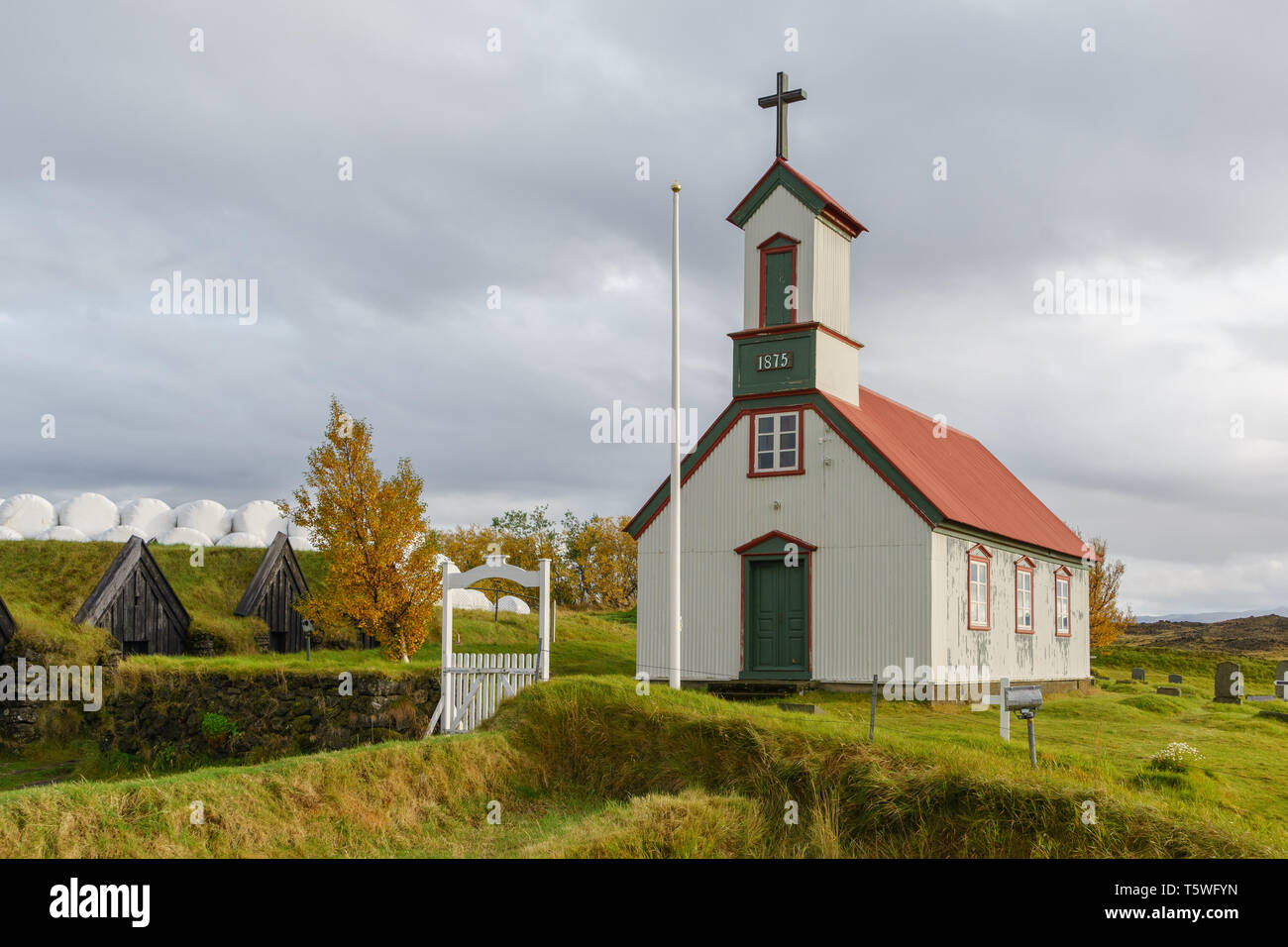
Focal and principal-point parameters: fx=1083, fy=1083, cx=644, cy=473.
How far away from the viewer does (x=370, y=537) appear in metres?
28.6

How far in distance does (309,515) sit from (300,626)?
18.4 ft

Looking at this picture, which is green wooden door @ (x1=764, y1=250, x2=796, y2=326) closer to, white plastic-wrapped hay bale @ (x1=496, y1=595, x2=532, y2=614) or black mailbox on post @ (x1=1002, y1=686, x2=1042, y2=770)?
black mailbox on post @ (x1=1002, y1=686, x2=1042, y2=770)

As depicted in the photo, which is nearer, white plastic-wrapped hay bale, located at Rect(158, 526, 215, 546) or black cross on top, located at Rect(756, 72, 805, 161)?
black cross on top, located at Rect(756, 72, 805, 161)

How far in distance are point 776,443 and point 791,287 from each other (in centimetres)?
359

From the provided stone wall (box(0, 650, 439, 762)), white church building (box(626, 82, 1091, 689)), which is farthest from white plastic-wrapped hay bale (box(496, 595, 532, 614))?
stone wall (box(0, 650, 439, 762))

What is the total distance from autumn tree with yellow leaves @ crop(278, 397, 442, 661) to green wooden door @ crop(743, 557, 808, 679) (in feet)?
30.0

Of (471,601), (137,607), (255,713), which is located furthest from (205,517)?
(255,713)

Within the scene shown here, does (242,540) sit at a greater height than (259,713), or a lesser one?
greater

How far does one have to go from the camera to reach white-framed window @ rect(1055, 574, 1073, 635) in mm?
30531

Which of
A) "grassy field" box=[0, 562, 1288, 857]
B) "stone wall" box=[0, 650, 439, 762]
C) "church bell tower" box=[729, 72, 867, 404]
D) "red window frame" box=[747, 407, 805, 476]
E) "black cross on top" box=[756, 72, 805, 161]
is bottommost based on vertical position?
"stone wall" box=[0, 650, 439, 762]

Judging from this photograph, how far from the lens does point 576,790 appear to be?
14250 millimetres

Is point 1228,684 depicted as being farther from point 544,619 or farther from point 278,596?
point 278,596
